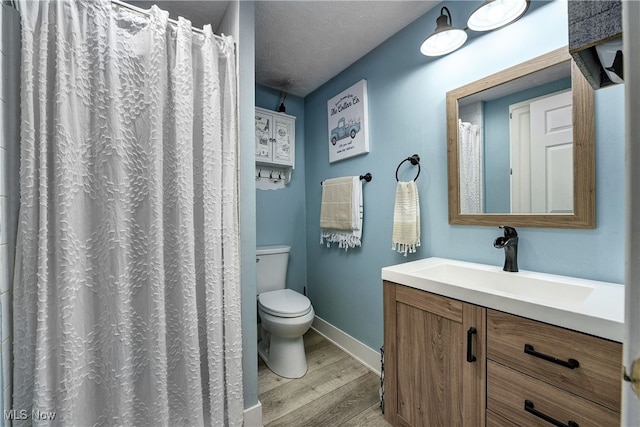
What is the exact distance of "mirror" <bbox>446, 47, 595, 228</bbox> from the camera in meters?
1.02

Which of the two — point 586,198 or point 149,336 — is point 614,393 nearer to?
point 586,198

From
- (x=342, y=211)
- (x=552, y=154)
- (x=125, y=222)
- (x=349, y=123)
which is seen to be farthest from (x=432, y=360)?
(x=349, y=123)

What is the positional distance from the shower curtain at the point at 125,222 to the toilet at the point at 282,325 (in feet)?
1.56

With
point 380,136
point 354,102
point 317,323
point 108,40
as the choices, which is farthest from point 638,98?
point 317,323

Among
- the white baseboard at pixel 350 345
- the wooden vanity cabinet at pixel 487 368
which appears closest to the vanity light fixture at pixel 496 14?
the wooden vanity cabinet at pixel 487 368

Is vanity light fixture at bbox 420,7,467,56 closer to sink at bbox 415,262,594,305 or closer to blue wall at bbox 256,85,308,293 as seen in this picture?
sink at bbox 415,262,594,305

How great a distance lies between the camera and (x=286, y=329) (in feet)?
5.50

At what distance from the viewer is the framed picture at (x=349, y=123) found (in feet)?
6.28

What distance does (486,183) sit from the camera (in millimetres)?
1329

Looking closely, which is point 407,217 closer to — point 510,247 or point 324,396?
point 510,247

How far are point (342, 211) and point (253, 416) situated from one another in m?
1.36

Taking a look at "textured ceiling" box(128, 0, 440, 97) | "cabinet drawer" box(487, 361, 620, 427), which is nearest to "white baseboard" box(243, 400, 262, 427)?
"cabinet drawer" box(487, 361, 620, 427)

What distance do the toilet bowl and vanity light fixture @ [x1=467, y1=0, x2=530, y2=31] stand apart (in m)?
1.80

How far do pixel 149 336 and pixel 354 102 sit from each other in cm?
191
